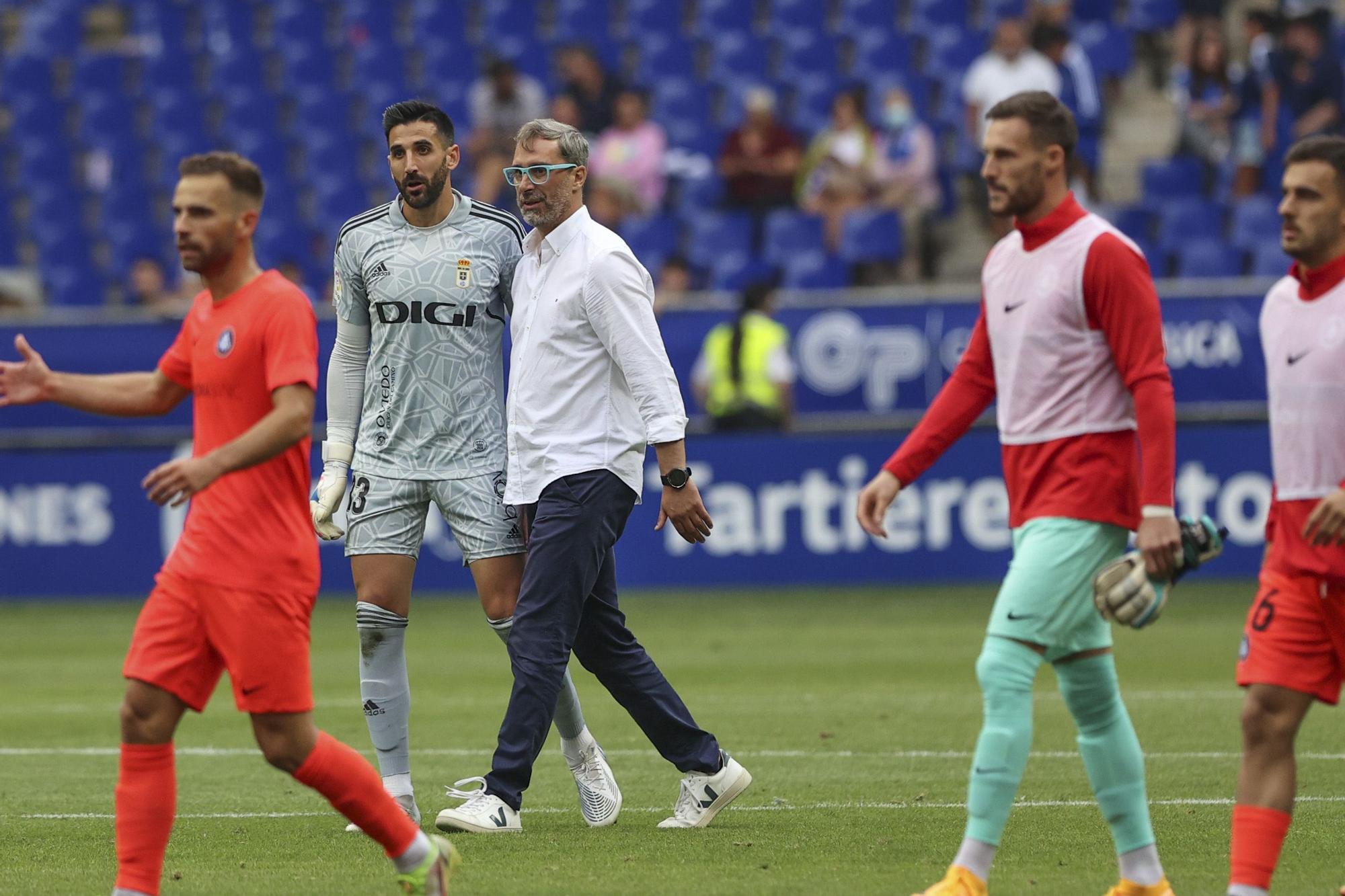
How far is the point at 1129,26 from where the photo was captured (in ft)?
66.8

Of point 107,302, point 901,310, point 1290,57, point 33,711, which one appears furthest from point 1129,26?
point 33,711

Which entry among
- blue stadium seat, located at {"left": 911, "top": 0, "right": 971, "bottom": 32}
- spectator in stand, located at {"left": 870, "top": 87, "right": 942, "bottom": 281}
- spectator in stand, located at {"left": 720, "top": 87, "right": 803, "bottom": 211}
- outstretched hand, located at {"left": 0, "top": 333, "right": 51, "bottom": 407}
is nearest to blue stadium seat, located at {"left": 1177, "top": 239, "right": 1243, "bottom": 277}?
spectator in stand, located at {"left": 870, "top": 87, "right": 942, "bottom": 281}

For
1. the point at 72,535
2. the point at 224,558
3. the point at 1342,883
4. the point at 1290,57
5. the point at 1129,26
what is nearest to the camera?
the point at 224,558

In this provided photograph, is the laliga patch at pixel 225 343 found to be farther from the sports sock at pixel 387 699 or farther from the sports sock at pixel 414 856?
the sports sock at pixel 387 699

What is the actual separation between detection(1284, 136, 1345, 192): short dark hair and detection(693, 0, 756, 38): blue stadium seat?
17.4 meters

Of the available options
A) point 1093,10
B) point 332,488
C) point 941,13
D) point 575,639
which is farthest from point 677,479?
point 941,13

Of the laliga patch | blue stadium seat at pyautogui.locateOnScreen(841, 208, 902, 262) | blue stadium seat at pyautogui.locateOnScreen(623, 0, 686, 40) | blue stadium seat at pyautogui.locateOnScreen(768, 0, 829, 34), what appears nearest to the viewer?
the laliga patch

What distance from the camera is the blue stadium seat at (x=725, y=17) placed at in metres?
22.3

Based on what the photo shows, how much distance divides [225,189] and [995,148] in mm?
2051

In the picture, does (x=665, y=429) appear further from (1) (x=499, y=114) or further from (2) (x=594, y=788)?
(1) (x=499, y=114)

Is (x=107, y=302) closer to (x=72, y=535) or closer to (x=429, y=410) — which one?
(x=72, y=535)

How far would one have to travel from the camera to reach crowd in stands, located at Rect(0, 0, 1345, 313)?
60.4 ft

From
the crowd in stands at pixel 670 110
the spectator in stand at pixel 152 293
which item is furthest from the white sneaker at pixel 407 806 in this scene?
the spectator in stand at pixel 152 293

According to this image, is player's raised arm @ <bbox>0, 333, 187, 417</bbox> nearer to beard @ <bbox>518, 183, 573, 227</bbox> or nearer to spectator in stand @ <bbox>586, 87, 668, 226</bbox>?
beard @ <bbox>518, 183, 573, 227</bbox>
